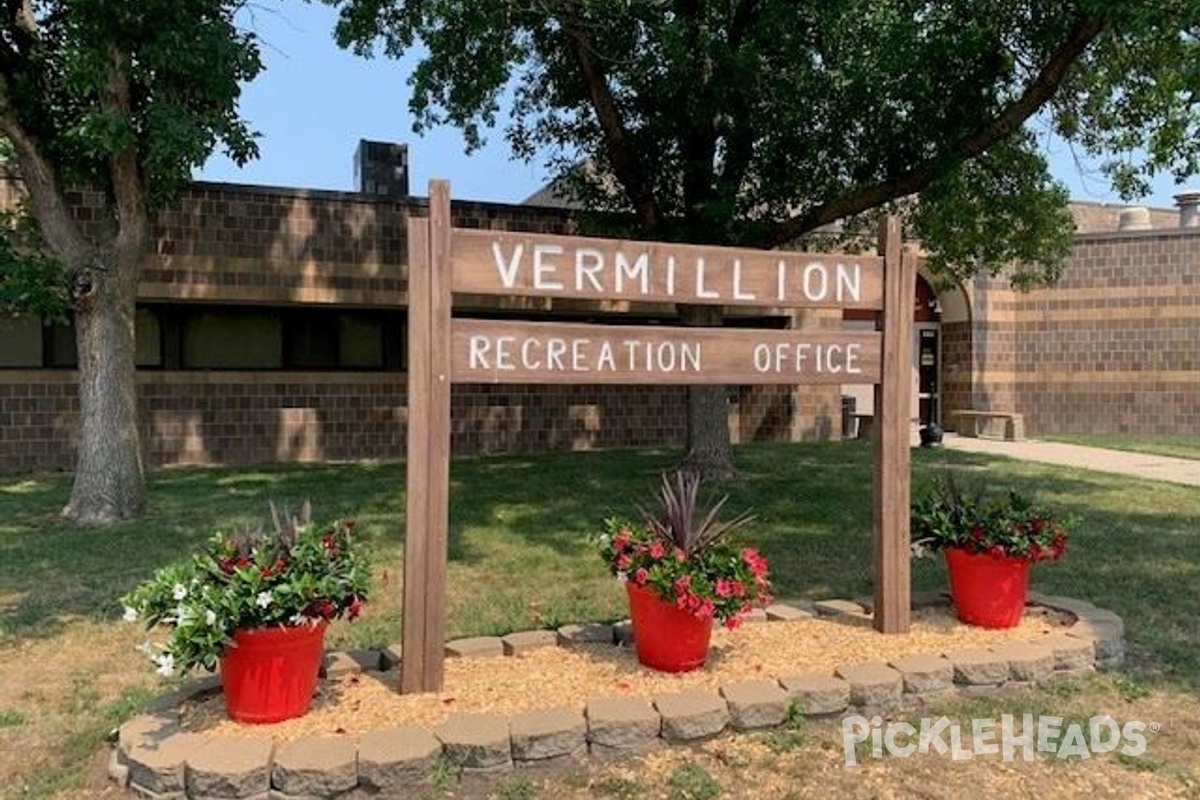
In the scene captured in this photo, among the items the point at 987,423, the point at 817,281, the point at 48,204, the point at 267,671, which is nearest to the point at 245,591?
the point at 267,671

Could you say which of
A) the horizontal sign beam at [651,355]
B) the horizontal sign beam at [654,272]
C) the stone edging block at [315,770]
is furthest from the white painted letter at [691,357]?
the stone edging block at [315,770]

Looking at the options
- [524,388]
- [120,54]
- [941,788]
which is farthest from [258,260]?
[941,788]

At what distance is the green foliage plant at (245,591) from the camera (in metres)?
3.54

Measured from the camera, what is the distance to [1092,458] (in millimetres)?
14438

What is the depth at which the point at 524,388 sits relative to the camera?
15.6 meters

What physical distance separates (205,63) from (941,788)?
24.2 ft

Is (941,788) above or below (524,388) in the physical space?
below

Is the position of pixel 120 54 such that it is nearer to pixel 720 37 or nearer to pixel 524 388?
pixel 720 37

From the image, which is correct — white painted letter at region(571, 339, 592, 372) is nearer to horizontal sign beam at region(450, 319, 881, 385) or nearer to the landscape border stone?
horizontal sign beam at region(450, 319, 881, 385)

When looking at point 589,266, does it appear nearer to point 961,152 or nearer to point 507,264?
point 507,264

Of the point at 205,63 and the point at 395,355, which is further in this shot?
the point at 395,355

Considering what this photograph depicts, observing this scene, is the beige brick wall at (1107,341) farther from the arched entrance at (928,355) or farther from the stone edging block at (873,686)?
the stone edging block at (873,686)

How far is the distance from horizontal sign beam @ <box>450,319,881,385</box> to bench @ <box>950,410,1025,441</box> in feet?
45.7

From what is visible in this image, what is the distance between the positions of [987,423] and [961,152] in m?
10.8
